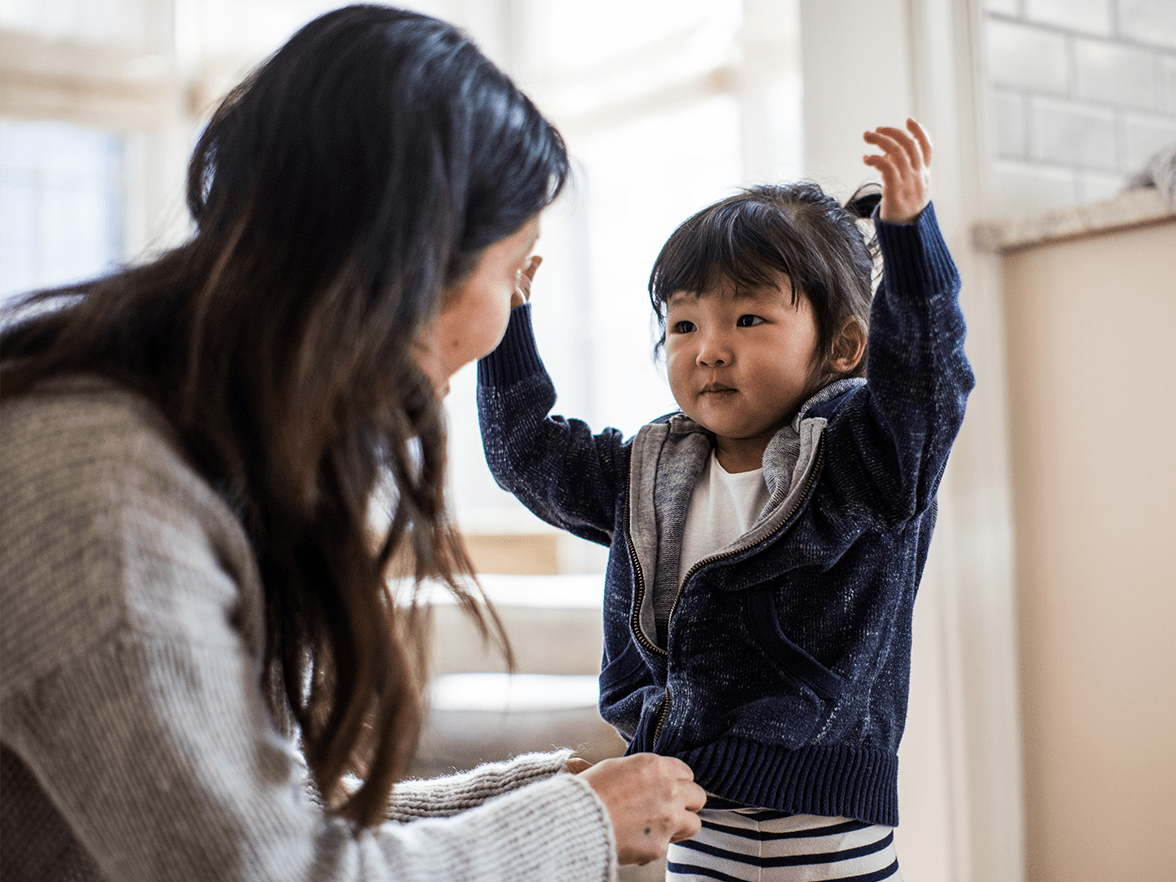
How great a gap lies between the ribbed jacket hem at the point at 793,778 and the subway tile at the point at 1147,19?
117 cm

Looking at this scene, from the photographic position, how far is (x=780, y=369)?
0.93 m

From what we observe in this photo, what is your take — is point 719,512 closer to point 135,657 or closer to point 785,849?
Answer: point 785,849

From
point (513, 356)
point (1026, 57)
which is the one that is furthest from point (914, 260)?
point (1026, 57)

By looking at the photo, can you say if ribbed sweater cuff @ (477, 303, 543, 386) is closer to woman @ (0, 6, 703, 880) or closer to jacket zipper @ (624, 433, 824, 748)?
jacket zipper @ (624, 433, 824, 748)

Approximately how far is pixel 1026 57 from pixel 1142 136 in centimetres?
23

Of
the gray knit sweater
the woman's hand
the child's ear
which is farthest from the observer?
the child's ear

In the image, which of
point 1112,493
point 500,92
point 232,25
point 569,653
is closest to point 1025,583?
point 1112,493


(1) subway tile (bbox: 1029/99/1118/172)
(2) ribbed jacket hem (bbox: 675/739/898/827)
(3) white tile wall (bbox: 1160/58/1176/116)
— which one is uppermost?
(3) white tile wall (bbox: 1160/58/1176/116)

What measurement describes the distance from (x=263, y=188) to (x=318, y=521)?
0.66ft

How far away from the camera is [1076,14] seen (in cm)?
146

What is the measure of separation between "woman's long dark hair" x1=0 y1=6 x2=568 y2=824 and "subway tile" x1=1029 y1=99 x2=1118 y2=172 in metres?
1.06

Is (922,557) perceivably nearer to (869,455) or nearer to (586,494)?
(869,455)

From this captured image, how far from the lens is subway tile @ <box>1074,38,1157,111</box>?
1.47 m

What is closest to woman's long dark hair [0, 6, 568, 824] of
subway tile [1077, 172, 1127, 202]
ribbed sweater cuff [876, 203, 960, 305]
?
ribbed sweater cuff [876, 203, 960, 305]
